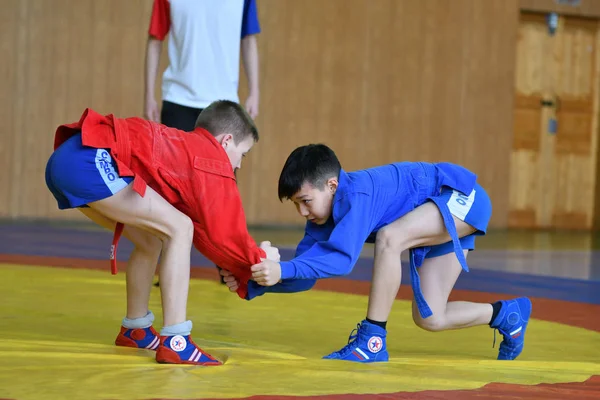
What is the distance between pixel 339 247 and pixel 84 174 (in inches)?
26.8

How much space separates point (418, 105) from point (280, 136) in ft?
4.68

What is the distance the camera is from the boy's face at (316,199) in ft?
8.85

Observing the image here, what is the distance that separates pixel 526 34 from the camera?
974 cm

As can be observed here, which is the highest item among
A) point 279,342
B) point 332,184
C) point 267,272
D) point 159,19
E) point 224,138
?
point 159,19

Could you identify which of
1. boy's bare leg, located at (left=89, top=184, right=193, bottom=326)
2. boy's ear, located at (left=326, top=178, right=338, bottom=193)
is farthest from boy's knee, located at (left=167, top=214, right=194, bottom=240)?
boy's ear, located at (left=326, top=178, right=338, bottom=193)

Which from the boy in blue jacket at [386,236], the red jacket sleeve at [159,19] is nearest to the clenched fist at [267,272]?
the boy in blue jacket at [386,236]

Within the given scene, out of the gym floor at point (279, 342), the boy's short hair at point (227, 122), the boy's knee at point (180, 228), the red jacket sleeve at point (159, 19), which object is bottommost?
the gym floor at point (279, 342)

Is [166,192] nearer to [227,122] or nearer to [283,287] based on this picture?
[227,122]

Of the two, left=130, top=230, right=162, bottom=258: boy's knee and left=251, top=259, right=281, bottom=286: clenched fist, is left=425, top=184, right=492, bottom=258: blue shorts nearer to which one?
left=251, top=259, right=281, bottom=286: clenched fist

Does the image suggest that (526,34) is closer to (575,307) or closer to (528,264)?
(528,264)

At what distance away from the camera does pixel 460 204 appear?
9.69 feet

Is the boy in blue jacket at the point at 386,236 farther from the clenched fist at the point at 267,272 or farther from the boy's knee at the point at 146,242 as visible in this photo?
the boy's knee at the point at 146,242

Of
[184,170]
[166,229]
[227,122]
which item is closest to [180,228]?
[166,229]

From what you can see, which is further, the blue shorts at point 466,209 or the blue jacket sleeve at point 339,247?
the blue shorts at point 466,209
